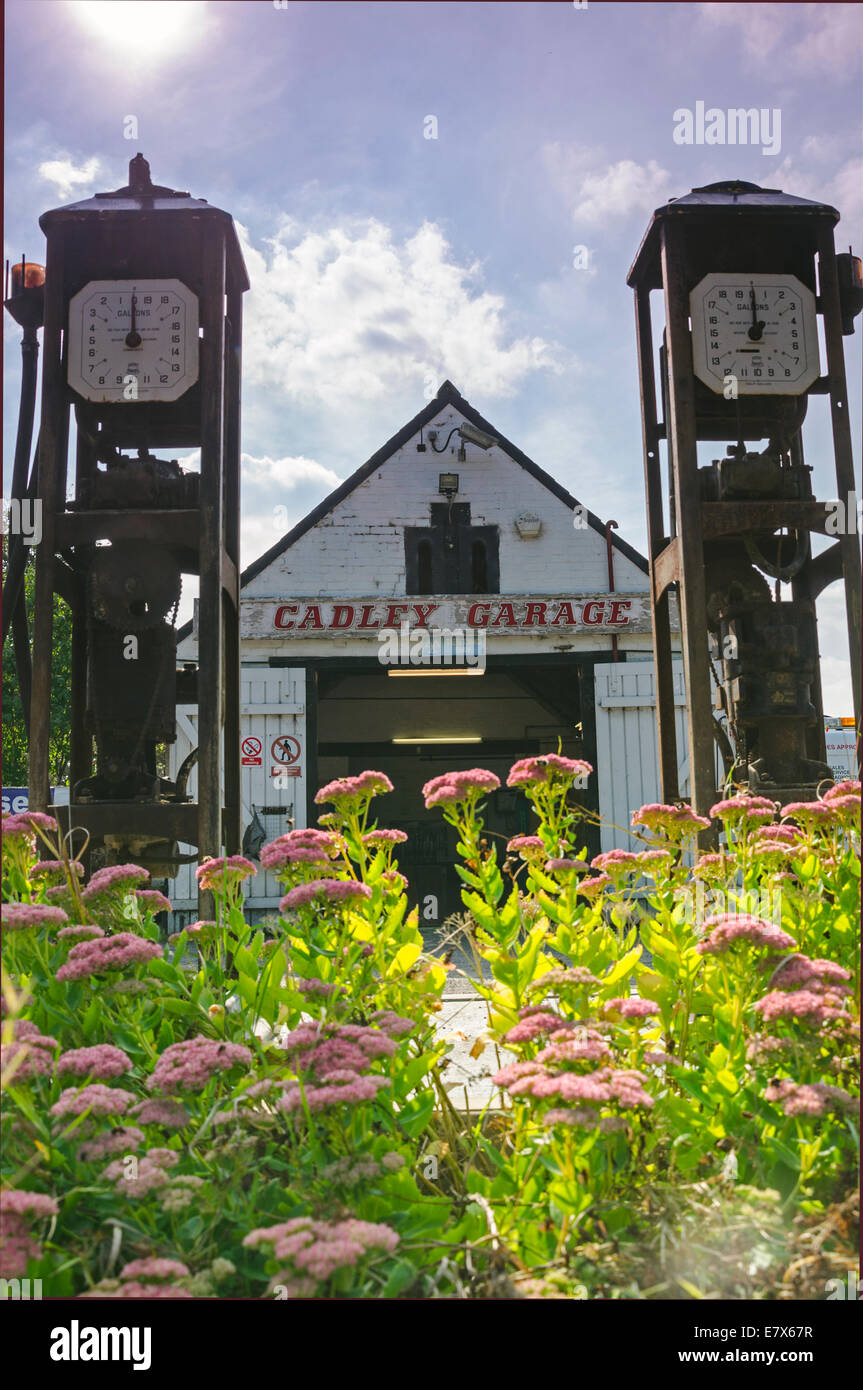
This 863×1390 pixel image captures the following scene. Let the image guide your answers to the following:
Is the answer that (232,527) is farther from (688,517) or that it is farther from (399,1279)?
(399,1279)

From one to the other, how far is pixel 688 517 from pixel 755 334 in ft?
3.53

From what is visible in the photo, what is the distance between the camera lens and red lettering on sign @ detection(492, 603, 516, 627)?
39.2 ft

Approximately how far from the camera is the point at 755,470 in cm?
491

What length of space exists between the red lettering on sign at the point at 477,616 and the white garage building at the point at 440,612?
0.7 inches

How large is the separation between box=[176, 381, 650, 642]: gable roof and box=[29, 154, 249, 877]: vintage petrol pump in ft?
23.1

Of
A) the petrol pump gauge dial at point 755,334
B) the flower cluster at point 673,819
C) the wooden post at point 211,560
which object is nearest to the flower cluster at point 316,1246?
the flower cluster at point 673,819

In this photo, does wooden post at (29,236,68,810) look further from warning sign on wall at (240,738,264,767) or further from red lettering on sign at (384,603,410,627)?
red lettering on sign at (384,603,410,627)

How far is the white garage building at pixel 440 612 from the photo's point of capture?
11.6 metres

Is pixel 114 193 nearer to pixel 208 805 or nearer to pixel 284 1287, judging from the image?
pixel 208 805

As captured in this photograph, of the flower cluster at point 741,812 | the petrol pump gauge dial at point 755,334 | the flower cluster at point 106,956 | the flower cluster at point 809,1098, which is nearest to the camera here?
the flower cluster at point 809,1098

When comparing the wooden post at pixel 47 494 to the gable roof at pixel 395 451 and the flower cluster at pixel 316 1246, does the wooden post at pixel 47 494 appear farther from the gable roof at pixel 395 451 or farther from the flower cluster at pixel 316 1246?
the gable roof at pixel 395 451

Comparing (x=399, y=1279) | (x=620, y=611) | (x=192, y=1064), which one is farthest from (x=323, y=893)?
(x=620, y=611)

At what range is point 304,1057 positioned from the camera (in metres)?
1.81
